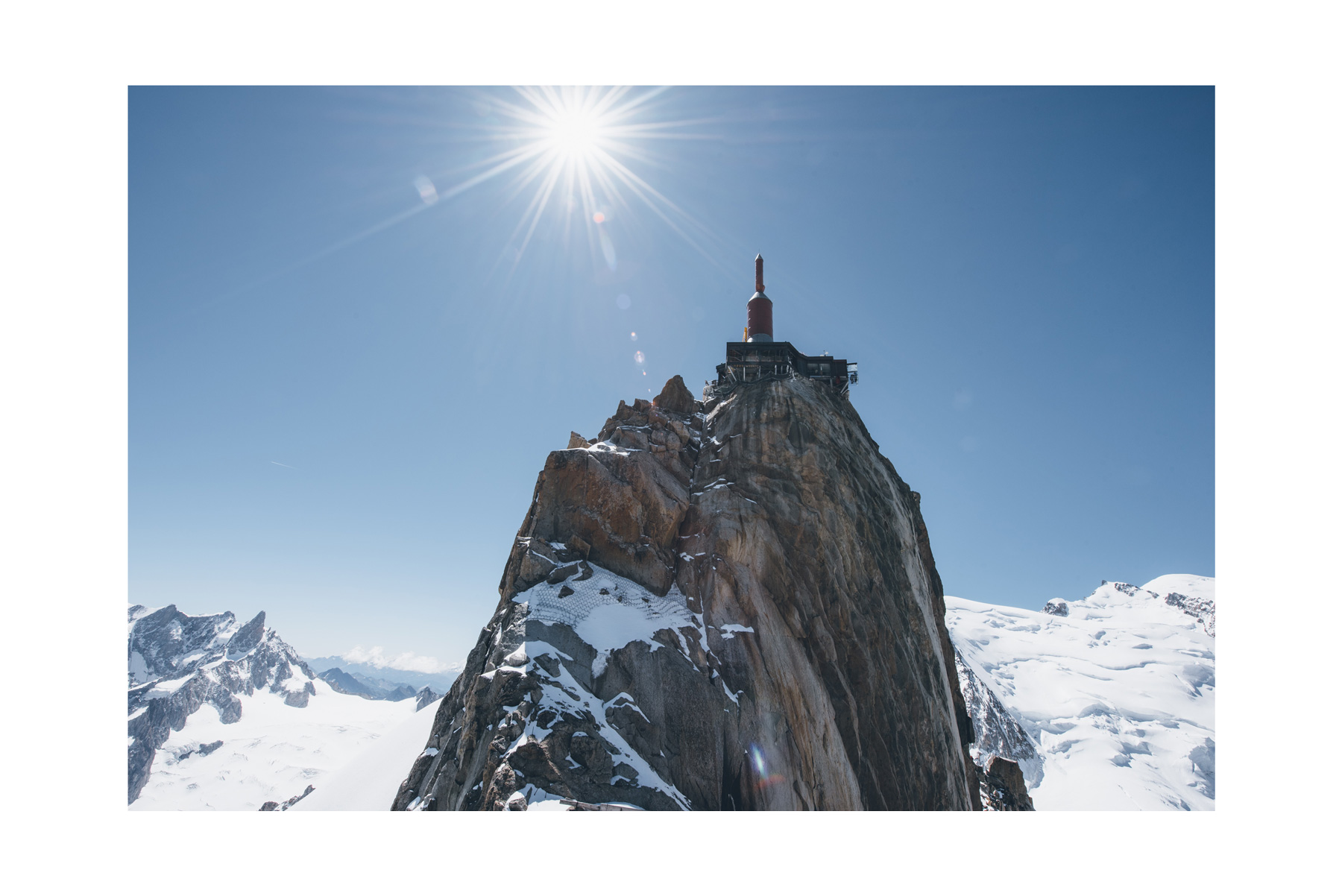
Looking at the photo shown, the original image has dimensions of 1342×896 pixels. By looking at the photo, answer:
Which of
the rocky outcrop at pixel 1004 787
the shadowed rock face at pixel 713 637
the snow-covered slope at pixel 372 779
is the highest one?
the shadowed rock face at pixel 713 637

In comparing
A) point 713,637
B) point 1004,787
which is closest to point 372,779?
point 713,637

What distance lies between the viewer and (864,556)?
1601 inches

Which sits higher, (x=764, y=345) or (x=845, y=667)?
(x=764, y=345)

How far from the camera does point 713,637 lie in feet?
106

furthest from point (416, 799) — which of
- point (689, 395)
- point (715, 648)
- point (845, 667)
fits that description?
point (689, 395)

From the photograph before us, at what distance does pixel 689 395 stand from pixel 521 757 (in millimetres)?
34821

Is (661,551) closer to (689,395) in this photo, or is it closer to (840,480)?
(840,480)

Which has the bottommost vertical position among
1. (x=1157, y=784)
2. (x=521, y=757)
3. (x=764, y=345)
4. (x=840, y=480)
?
(x=1157, y=784)

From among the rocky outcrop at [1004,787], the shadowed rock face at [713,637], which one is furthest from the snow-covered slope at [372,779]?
the rocky outcrop at [1004,787]

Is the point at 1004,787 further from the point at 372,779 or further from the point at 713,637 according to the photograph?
the point at 372,779

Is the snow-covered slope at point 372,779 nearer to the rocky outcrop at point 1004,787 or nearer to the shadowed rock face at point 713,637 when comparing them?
the shadowed rock face at point 713,637

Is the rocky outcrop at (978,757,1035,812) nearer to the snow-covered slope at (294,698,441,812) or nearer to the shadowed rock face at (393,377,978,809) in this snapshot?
the shadowed rock face at (393,377,978,809)

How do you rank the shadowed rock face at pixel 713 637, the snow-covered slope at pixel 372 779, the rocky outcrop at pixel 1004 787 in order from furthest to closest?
the snow-covered slope at pixel 372 779
the rocky outcrop at pixel 1004 787
the shadowed rock face at pixel 713 637

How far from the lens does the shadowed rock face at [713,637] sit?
81.4 feet
